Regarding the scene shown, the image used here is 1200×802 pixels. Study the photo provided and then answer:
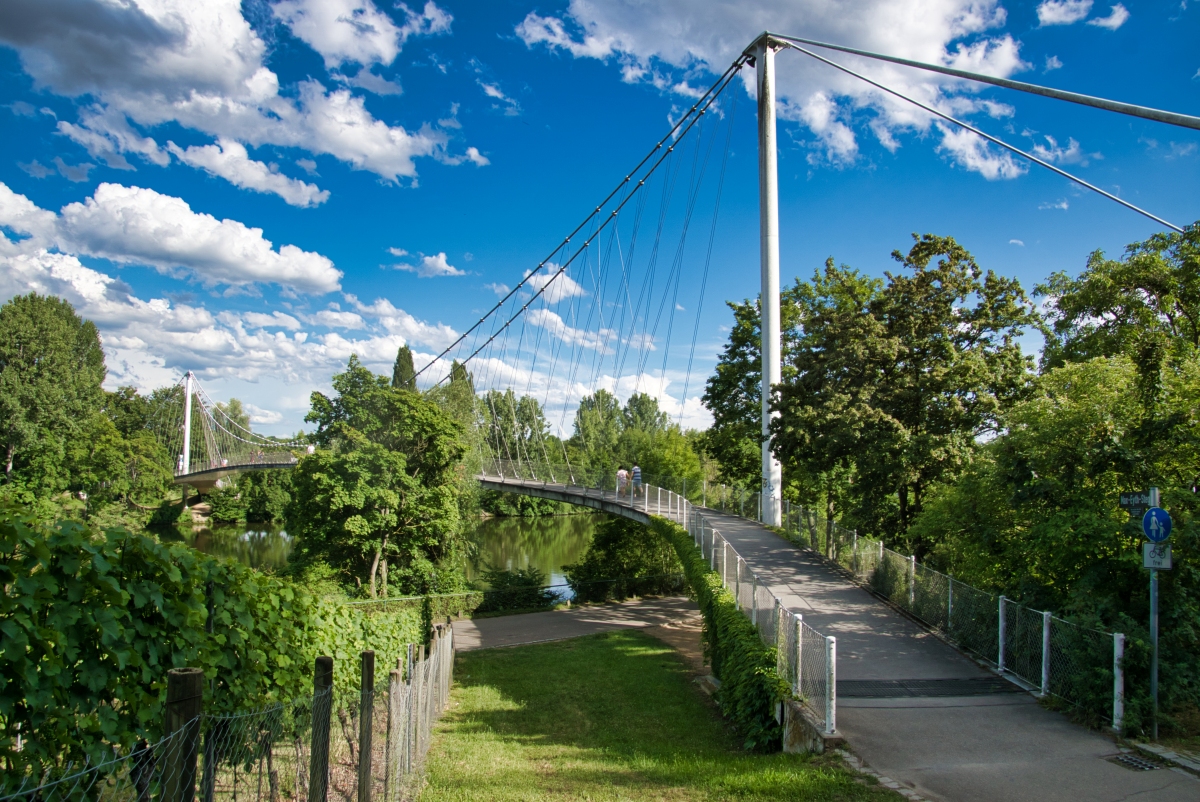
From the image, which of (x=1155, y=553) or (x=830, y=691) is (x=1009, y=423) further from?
(x=830, y=691)

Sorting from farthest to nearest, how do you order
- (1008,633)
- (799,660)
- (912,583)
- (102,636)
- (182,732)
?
1. (912,583)
2. (1008,633)
3. (799,660)
4. (102,636)
5. (182,732)

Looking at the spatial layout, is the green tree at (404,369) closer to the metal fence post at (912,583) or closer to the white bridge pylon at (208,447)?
the white bridge pylon at (208,447)

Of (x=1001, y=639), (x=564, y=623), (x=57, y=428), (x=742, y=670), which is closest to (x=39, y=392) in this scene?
(x=57, y=428)

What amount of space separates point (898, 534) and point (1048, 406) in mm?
6894

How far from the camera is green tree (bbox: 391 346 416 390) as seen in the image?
66.2 metres

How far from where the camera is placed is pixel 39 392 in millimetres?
49406

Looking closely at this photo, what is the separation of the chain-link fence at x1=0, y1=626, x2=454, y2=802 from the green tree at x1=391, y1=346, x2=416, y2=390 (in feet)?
193

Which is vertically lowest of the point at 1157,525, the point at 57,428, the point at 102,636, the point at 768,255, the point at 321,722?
the point at 321,722

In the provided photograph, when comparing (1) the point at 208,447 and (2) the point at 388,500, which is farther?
(1) the point at 208,447

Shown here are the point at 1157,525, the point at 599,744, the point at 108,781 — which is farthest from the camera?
the point at 599,744

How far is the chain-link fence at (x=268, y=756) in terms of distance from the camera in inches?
109

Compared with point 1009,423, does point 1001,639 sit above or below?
below

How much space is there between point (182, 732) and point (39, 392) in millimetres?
59484

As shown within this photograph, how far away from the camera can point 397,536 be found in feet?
82.8
